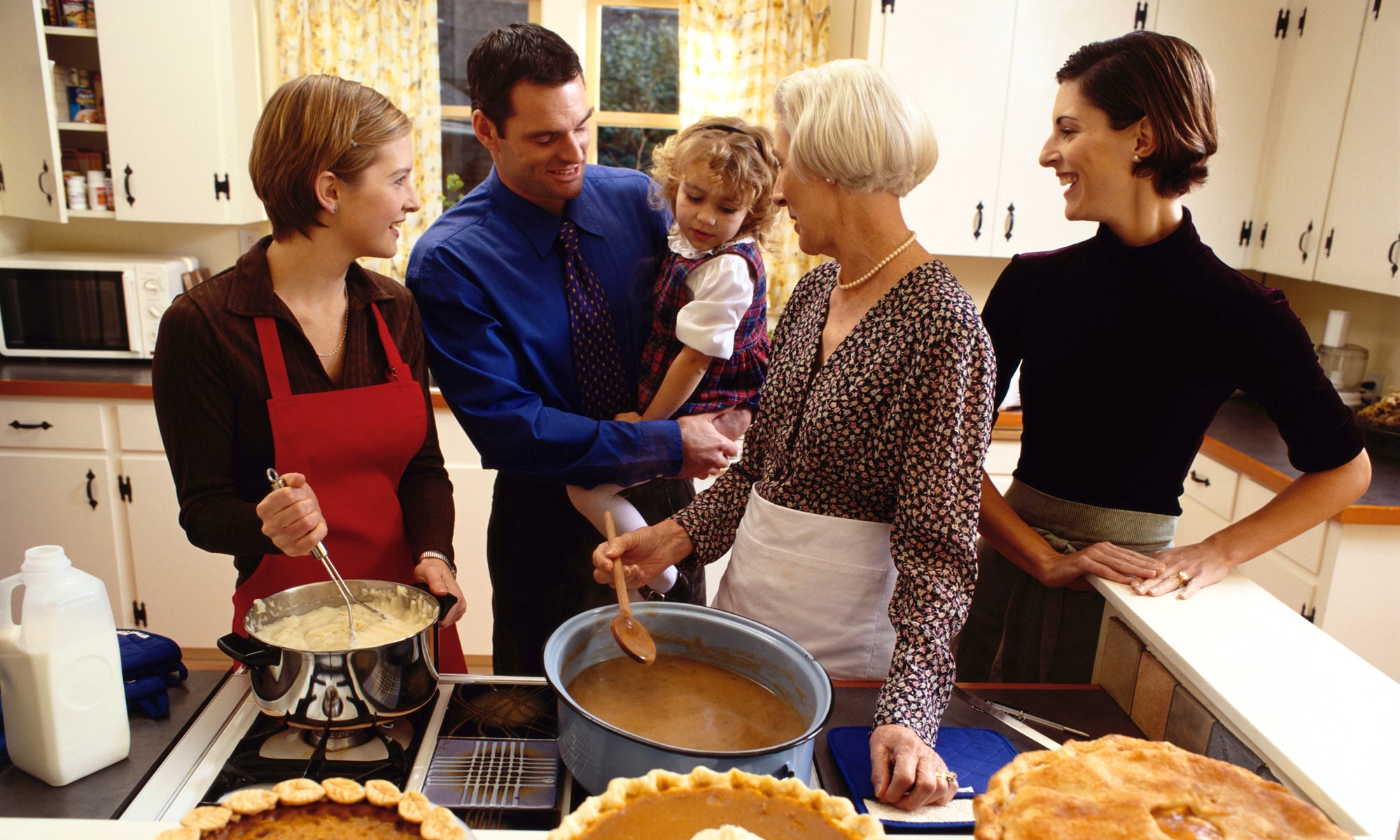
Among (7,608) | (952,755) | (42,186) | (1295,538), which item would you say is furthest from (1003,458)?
(42,186)

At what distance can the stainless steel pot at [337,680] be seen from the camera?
0.99m

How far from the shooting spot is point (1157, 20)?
3.11 m

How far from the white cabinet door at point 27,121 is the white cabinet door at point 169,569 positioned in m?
0.90

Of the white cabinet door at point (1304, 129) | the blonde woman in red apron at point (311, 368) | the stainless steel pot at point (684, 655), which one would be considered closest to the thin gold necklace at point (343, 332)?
the blonde woman in red apron at point (311, 368)

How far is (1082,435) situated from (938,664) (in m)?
0.61

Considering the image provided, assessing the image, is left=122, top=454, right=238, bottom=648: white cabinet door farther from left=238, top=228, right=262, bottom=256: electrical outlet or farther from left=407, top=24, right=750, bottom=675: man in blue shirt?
left=407, top=24, right=750, bottom=675: man in blue shirt

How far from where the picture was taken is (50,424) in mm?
2881

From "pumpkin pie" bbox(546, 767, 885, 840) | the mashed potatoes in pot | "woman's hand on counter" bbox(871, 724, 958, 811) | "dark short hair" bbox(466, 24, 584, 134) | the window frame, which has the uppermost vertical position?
the window frame

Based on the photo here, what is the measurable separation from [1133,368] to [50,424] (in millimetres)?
3042

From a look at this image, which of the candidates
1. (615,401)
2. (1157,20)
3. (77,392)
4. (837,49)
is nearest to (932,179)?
(837,49)

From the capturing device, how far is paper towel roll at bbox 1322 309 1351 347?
307 centimetres

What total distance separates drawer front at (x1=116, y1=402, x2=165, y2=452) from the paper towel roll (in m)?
3.79

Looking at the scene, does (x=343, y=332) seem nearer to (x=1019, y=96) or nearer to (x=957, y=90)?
(x=957, y=90)

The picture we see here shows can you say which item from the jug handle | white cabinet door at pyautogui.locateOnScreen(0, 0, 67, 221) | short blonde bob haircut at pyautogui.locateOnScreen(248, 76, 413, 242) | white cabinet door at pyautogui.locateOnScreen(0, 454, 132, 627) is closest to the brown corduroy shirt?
short blonde bob haircut at pyautogui.locateOnScreen(248, 76, 413, 242)
